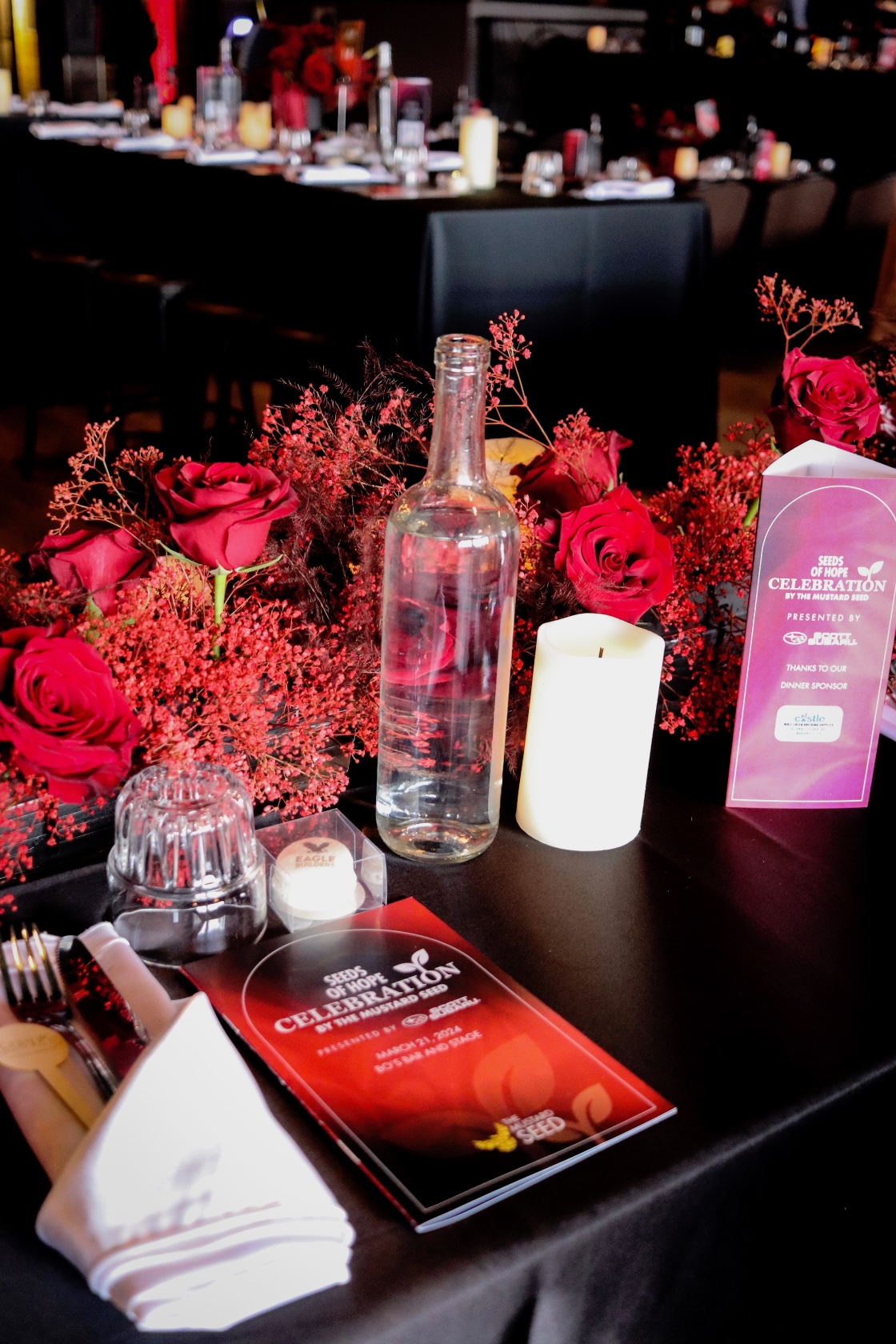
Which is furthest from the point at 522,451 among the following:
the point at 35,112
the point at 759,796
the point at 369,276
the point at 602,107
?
the point at 602,107

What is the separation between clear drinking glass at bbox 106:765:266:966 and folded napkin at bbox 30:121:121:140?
14.8 ft

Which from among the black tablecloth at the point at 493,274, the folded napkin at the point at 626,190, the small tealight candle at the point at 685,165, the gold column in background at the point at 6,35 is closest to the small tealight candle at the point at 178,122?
the black tablecloth at the point at 493,274

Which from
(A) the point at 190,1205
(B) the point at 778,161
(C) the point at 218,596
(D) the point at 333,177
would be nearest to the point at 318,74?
(D) the point at 333,177

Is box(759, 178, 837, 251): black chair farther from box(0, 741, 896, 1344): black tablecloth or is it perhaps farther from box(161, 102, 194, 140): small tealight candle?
box(0, 741, 896, 1344): black tablecloth

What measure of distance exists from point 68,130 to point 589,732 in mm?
4648

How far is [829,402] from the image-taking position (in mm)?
1140

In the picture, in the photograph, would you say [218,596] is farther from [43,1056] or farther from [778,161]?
[778,161]

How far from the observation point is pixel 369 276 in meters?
3.45

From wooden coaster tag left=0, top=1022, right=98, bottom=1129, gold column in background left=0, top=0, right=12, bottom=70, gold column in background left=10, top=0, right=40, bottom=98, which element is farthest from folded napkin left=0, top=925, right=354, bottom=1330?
gold column in background left=0, top=0, right=12, bottom=70

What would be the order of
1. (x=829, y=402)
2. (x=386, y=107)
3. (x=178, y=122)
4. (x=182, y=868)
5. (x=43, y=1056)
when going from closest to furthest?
(x=43, y=1056) < (x=182, y=868) < (x=829, y=402) < (x=386, y=107) < (x=178, y=122)

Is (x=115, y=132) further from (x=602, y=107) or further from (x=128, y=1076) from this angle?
(x=128, y=1076)

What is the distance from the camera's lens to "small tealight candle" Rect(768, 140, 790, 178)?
5.15 meters

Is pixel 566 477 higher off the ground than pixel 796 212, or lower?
higher

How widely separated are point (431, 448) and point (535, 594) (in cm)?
22
